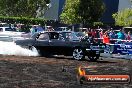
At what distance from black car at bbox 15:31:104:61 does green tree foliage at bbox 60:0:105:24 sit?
23626 mm

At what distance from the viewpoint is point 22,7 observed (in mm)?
55750

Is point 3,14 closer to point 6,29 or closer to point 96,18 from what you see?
point 96,18

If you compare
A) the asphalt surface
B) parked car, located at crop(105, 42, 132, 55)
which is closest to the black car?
parked car, located at crop(105, 42, 132, 55)

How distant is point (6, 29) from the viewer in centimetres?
3572

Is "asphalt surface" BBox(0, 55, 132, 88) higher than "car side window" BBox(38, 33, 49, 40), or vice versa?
"car side window" BBox(38, 33, 49, 40)

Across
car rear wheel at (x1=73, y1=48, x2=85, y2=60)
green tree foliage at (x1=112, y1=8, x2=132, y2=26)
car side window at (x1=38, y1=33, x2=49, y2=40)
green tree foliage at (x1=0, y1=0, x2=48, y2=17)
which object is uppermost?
green tree foliage at (x1=0, y1=0, x2=48, y2=17)

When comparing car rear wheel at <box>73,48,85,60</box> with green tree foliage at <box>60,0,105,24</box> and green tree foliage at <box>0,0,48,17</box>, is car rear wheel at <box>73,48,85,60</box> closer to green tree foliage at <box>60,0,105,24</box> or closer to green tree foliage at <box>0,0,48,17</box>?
green tree foliage at <box>60,0,105,24</box>

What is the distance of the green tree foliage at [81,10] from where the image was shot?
45.2m

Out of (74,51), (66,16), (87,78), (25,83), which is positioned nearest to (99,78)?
(87,78)

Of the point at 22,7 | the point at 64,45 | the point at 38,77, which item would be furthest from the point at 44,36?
the point at 22,7

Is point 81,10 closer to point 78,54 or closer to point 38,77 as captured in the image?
point 78,54

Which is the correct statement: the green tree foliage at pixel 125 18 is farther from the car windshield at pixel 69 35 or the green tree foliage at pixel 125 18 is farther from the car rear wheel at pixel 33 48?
the car windshield at pixel 69 35

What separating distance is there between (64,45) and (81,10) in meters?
25.5

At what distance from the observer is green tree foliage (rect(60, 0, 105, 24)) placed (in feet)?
148
